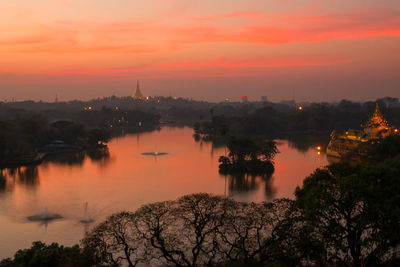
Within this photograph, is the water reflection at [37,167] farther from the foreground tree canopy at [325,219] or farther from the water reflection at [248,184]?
the foreground tree canopy at [325,219]

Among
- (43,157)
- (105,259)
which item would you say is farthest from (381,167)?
(43,157)

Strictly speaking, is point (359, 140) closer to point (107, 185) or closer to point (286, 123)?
point (107, 185)

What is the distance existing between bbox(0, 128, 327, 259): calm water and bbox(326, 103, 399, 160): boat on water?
1.70 meters

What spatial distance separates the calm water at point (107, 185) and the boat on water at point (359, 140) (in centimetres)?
170

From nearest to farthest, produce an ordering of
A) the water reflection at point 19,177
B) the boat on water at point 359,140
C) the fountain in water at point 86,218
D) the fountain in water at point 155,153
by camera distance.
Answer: the fountain in water at point 86,218
the water reflection at point 19,177
the boat on water at point 359,140
the fountain in water at point 155,153

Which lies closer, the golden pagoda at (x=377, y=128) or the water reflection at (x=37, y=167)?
the water reflection at (x=37, y=167)

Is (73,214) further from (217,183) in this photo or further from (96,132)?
(96,132)

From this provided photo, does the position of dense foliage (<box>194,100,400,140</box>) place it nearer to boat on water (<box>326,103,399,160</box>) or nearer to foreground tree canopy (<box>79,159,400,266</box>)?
boat on water (<box>326,103,399,160</box>)

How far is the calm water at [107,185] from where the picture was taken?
15656 mm

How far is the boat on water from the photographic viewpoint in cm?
3169

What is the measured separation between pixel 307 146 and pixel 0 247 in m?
33.6

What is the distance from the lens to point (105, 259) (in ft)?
31.4

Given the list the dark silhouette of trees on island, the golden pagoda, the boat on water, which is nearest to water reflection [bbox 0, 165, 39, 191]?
the dark silhouette of trees on island

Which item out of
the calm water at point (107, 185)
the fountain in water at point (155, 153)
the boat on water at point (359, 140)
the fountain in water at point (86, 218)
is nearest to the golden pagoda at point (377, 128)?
the boat on water at point (359, 140)
